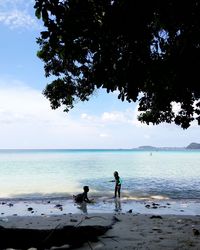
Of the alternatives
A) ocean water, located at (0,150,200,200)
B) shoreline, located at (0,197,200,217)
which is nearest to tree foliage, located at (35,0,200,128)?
shoreline, located at (0,197,200,217)

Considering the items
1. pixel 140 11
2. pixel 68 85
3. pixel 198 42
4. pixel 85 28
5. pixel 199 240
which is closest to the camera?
pixel 140 11

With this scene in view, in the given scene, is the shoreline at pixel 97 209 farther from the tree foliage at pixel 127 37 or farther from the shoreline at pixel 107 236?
the tree foliage at pixel 127 37

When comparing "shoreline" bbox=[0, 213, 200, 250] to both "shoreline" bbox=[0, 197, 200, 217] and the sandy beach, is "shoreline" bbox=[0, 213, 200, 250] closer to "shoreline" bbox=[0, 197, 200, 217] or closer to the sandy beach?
the sandy beach

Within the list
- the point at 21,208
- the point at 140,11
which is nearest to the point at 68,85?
the point at 140,11

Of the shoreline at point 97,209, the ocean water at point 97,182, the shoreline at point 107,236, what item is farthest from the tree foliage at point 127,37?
the ocean water at point 97,182

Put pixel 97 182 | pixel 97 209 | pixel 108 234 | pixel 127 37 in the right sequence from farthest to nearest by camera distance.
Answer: pixel 97 182 < pixel 97 209 < pixel 108 234 < pixel 127 37

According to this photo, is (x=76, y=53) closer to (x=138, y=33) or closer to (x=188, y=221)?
(x=138, y=33)

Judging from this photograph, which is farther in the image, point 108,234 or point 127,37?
point 108,234

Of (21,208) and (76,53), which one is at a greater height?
(76,53)

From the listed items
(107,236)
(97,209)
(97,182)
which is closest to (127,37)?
(107,236)

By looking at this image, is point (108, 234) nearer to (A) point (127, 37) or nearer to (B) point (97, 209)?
(A) point (127, 37)

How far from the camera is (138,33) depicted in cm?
651

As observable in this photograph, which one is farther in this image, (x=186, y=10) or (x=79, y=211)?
(x=79, y=211)

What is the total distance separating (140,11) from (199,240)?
7.82 metres
